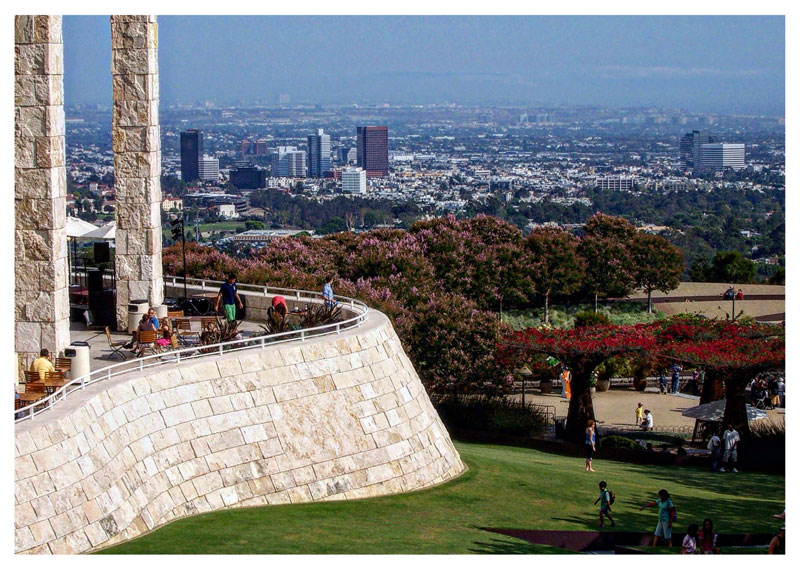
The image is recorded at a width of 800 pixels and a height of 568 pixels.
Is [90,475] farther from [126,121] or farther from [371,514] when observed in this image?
[126,121]

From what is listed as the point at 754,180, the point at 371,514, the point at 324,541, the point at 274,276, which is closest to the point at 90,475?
the point at 324,541

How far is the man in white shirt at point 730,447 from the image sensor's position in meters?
28.1

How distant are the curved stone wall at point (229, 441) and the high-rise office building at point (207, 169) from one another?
12415 cm

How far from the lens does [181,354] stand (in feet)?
68.5

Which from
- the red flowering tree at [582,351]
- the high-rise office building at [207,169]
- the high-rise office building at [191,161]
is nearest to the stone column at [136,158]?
the red flowering tree at [582,351]

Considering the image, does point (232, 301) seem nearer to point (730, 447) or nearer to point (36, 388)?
point (36, 388)

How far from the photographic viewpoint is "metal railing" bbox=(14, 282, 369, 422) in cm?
1675

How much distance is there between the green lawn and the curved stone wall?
16.2 inches

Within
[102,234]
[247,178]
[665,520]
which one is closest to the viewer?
[665,520]

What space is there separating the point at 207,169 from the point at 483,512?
5310 inches

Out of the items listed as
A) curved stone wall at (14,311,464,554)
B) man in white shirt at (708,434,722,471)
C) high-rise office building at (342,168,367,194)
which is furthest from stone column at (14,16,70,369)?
high-rise office building at (342,168,367,194)

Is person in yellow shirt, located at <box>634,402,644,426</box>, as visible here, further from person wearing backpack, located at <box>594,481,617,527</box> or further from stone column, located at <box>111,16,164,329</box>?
stone column, located at <box>111,16,164,329</box>

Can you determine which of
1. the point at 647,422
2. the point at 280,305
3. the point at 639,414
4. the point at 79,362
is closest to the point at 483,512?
the point at 280,305
